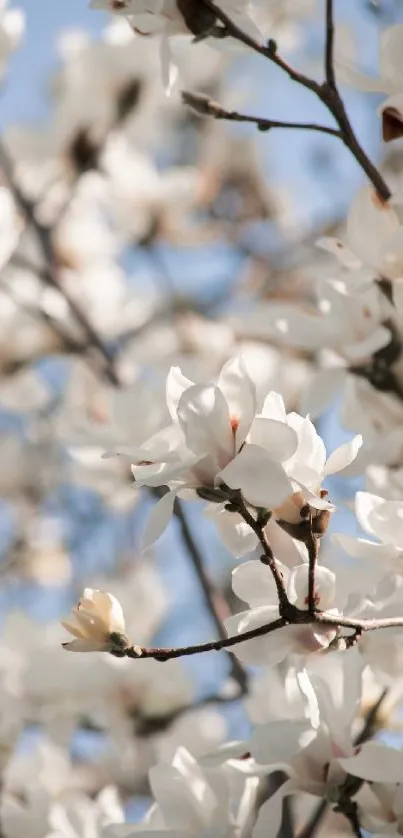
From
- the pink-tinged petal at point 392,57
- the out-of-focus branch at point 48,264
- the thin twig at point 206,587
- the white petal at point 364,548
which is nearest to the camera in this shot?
the white petal at point 364,548

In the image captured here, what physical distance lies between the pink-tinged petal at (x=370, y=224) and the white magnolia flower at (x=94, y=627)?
362 mm

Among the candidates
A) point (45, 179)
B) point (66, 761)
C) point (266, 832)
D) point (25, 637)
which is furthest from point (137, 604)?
point (266, 832)

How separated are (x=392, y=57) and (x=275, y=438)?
0.35 m

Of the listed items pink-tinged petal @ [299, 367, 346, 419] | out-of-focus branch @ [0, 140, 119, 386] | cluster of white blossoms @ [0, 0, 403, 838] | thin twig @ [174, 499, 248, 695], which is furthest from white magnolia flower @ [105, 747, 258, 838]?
out-of-focus branch @ [0, 140, 119, 386]

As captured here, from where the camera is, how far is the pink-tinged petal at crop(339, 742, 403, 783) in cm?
68

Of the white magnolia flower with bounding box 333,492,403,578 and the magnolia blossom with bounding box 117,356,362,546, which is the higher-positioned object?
the magnolia blossom with bounding box 117,356,362,546

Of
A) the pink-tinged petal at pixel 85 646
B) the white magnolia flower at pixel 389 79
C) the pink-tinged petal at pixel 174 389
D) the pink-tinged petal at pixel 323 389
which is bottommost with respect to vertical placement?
the pink-tinged petal at pixel 323 389

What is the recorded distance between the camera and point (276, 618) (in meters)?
0.66

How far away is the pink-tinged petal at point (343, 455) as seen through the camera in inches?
25.4

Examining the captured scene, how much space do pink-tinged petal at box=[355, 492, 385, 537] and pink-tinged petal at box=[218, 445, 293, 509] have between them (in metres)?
0.12

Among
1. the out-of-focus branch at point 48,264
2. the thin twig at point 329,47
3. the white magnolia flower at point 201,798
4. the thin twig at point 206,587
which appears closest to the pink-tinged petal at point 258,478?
the white magnolia flower at point 201,798

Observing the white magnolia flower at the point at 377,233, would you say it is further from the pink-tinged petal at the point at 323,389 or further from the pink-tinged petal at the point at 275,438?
the pink-tinged petal at the point at 275,438

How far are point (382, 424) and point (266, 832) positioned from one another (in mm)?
423

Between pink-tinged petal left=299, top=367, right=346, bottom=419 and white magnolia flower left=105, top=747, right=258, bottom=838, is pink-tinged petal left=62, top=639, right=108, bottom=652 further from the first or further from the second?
pink-tinged petal left=299, top=367, right=346, bottom=419
